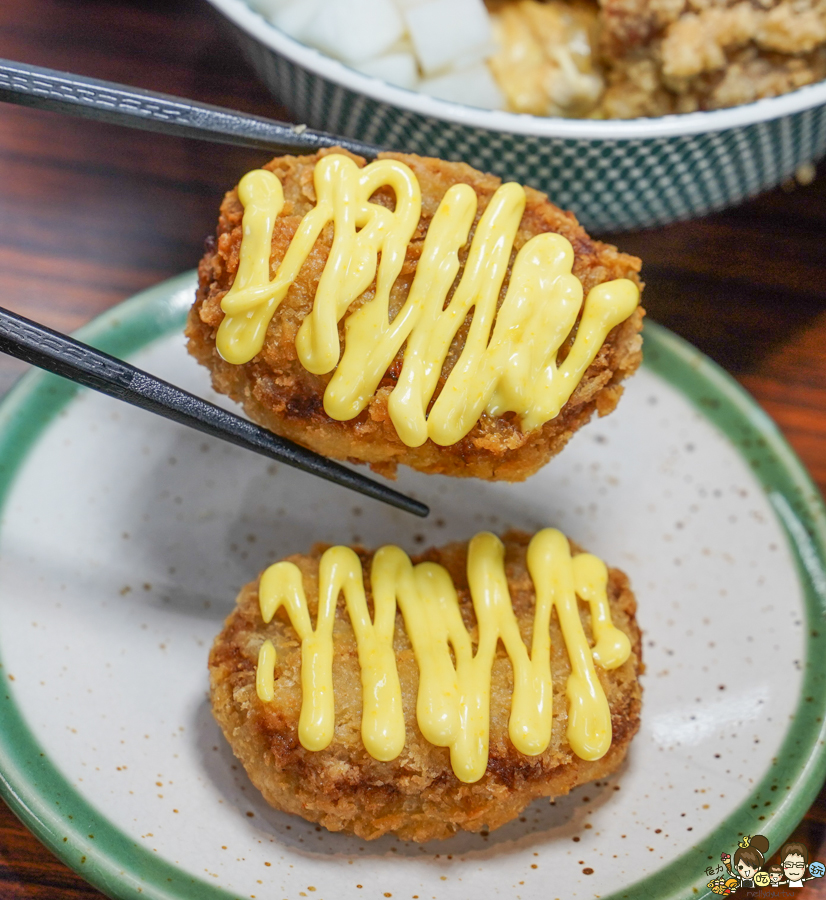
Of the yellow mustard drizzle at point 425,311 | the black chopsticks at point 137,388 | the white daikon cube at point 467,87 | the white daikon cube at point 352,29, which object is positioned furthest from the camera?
the white daikon cube at point 467,87

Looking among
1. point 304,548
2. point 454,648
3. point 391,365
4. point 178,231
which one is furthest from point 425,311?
point 178,231

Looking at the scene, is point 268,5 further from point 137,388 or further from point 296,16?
point 137,388

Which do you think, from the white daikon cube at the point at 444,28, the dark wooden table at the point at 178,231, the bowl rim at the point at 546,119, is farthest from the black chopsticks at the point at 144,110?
the dark wooden table at the point at 178,231

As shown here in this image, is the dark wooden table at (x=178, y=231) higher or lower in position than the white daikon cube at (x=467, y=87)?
lower

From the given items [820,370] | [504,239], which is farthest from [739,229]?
[504,239]

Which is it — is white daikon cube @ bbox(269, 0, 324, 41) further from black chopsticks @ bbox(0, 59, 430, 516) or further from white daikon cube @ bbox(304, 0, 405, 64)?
black chopsticks @ bbox(0, 59, 430, 516)

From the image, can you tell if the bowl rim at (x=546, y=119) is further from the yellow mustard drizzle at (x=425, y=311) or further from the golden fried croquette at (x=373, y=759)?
the golden fried croquette at (x=373, y=759)

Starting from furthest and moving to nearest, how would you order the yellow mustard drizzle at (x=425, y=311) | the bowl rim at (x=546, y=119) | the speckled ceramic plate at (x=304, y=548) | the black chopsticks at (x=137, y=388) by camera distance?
the bowl rim at (x=546, y=119)
the speckled ceramic plate at (x=304, y=548)
the yellow mustard drizzle at (x=425, y=311)
the black chopsticks at (x=137, y=388)

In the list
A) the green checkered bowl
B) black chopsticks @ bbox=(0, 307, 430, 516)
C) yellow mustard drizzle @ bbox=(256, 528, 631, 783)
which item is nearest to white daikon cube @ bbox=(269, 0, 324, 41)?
the green checkered bowl
